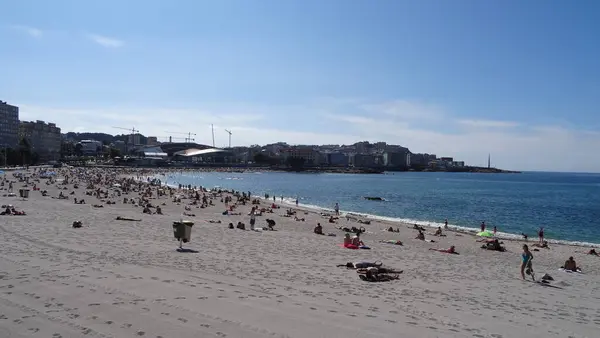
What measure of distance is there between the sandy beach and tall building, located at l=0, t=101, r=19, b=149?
147m

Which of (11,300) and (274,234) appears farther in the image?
(274,234)

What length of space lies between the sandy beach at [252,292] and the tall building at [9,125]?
146664 mm

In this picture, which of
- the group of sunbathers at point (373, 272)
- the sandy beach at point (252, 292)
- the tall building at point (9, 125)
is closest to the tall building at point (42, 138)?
the tall building at point (9, 125)

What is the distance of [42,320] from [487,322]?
264 inches

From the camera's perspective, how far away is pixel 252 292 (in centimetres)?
843

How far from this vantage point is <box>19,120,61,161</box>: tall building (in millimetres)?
148000

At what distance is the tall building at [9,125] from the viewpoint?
13962 centimetres

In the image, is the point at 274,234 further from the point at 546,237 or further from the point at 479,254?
the point at 546,237

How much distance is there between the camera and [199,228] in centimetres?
2000

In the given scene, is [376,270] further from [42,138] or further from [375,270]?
[42,138]

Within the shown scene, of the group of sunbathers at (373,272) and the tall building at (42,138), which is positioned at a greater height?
the tall building at (42,138)

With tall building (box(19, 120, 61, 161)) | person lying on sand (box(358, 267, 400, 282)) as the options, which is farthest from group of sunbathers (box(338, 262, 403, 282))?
tall building (box(19, 120, 61, 161))

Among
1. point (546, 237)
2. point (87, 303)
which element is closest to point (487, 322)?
point (87, 303)

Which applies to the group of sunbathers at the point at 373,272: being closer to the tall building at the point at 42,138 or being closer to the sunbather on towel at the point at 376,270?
the sunbather on towel at the point at 376,270
